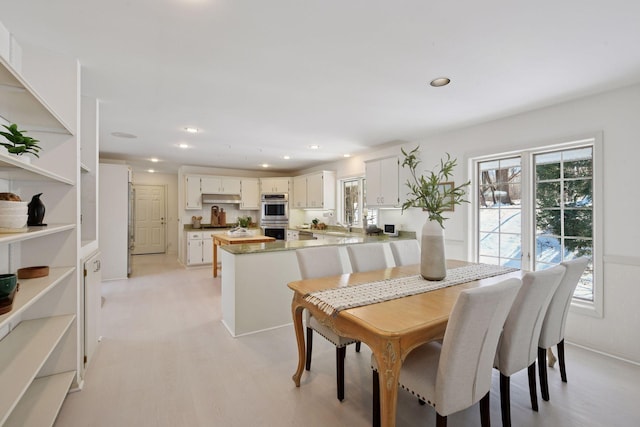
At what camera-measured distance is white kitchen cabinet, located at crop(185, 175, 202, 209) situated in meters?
6.66

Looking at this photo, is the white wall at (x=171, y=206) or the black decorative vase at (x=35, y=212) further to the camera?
the white wall at (x=171, y=206)

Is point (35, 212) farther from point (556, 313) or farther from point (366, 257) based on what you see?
point (556, 313)

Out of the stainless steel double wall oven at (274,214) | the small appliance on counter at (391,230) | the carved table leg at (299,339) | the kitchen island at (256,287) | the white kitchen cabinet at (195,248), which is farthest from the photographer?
the stainless steel double wall oven at (274,214)

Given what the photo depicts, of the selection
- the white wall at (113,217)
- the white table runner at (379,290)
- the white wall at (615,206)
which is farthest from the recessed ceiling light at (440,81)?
the white wall at (113,217)

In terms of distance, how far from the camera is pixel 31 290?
1.55 m

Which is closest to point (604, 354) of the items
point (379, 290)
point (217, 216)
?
point (379, 290)

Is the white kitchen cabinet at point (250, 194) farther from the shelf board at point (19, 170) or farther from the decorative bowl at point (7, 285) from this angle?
the decorative bowl at point (7, 285)

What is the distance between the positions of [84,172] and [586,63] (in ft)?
13.5

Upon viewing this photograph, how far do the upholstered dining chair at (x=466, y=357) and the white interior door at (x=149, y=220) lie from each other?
838 centimetres

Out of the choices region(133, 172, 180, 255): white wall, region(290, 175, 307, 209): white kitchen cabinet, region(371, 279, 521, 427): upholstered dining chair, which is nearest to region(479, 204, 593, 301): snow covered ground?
region(371, 279, 521, 427): upholstered dining chair

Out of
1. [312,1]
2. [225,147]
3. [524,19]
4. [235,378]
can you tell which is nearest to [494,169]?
[524,19]

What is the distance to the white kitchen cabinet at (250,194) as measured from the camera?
7.25 meters

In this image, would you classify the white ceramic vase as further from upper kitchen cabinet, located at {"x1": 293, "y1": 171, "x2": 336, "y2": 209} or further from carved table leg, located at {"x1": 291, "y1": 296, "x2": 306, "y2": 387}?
upper kitchen cabinet, located at {"x1": 293, "y1": 171, "x2": 336, "y2": 209}

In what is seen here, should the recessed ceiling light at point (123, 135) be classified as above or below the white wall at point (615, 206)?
above
